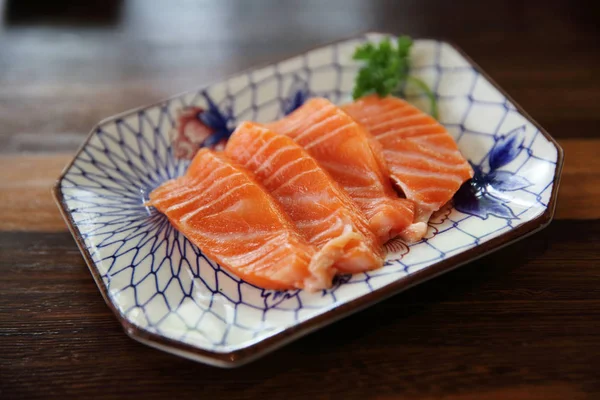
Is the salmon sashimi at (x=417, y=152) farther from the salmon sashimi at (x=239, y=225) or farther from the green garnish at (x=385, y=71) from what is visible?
the salmon sashimi at (x=239, y=225)

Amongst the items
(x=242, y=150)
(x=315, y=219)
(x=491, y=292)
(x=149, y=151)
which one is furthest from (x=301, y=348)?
(x=149, y=151)

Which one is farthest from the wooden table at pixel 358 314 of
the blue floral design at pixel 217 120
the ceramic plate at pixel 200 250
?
the blue floral design at pixel 217 120

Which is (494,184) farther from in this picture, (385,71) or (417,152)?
(385,71)

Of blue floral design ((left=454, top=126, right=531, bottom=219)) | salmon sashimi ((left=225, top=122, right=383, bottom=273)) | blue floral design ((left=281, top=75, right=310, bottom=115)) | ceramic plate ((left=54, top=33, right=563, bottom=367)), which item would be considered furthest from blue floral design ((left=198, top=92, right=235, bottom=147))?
blue floral design ((left=454, top=126, right=531, bottom=219))

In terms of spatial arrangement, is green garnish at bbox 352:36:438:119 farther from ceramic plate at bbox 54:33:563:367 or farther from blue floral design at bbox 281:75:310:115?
blue floral design at bbox 281:75:310:115

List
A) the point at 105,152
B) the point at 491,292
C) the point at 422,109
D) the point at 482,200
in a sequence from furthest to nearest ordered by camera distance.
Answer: the point at 422,109
the point at 105,152
the point at 482,200
the point at 491,292

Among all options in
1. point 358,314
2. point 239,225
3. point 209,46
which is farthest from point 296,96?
point 358,314

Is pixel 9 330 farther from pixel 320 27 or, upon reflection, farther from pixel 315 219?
pixel 320 27
